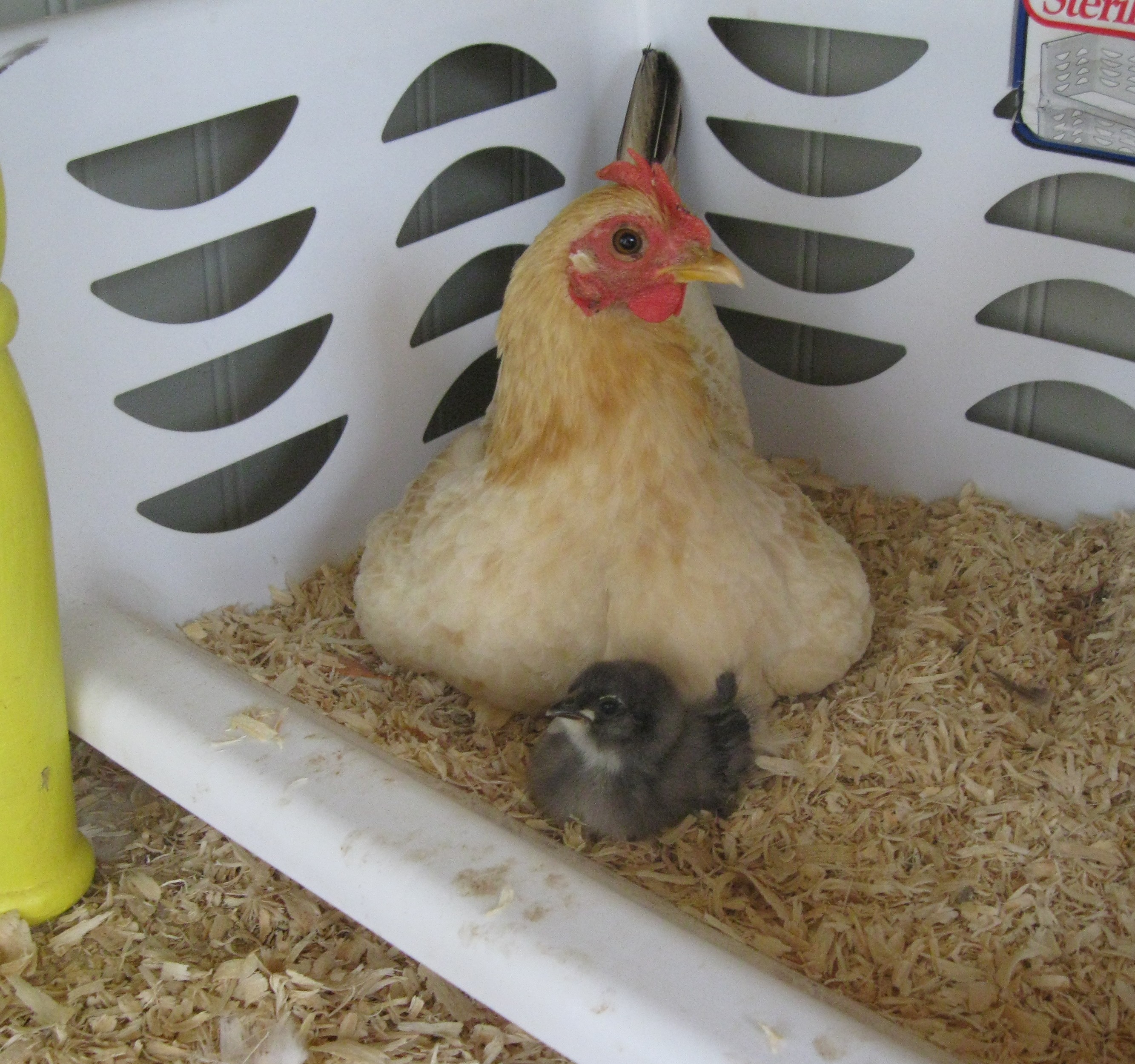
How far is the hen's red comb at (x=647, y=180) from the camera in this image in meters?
1.55

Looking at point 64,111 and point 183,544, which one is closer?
point 64,111

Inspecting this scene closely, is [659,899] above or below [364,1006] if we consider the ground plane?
above

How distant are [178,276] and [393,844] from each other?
0.92 meters

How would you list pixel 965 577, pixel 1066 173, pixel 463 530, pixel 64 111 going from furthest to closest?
pixel 965 577
pixel 1066 173
pixel 463 530
pixel 64 111

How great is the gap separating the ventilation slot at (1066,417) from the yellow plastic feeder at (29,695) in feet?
5.07

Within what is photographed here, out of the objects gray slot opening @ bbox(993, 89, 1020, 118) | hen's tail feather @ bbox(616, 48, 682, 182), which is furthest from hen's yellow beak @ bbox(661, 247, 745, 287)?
gray slot opening @ bbox(993, 89, 1020, 118)

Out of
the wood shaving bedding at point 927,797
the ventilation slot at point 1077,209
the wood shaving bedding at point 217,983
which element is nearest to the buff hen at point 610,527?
the wood shaving bedding at point 927,797

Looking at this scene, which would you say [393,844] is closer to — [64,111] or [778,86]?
[64,111]

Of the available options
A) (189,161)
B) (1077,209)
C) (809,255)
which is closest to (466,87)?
(189,161)

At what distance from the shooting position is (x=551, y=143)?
2273 mm

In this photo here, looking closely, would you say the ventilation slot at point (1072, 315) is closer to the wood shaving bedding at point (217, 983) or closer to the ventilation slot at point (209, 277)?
the ventilation slot at point (209, 277)

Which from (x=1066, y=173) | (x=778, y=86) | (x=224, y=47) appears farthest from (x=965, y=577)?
(x=224, y=47)

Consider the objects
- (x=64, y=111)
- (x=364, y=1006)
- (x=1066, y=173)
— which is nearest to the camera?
(x=364, y=1006)

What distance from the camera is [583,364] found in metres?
1.57
